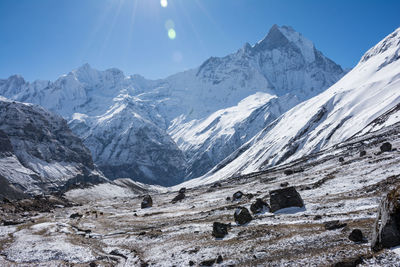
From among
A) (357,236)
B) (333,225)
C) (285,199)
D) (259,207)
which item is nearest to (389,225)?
(357,236)

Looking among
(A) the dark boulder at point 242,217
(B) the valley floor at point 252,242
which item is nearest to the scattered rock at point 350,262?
(B) the valley floor at point 252,242

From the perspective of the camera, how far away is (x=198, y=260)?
26.5 meters

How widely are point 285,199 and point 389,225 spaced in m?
23.8

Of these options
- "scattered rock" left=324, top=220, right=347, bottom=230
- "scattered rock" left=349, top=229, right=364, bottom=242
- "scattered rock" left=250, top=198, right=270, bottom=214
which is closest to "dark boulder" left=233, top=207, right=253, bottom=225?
"scattered rock" left=250, top=198, right=270, bottom=214

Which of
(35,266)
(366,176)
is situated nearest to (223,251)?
(35,266)

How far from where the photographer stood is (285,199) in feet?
137

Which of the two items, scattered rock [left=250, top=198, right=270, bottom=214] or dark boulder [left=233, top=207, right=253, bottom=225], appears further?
scattered rock [left=250, top=198, right=270, bottom=214]

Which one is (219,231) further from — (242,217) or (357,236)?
(357,236)

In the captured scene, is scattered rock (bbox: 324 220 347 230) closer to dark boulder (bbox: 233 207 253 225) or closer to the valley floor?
the valley floor

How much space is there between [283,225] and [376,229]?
13.4 m

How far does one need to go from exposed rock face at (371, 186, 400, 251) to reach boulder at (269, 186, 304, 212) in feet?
72.8

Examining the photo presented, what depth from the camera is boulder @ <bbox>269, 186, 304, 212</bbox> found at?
41.3m

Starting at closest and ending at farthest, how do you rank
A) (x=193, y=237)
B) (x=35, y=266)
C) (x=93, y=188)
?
(x=35, y=266) < (x=193, y=237) < (x=93, y=188)

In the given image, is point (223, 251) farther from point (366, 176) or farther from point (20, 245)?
point (366, 176)
